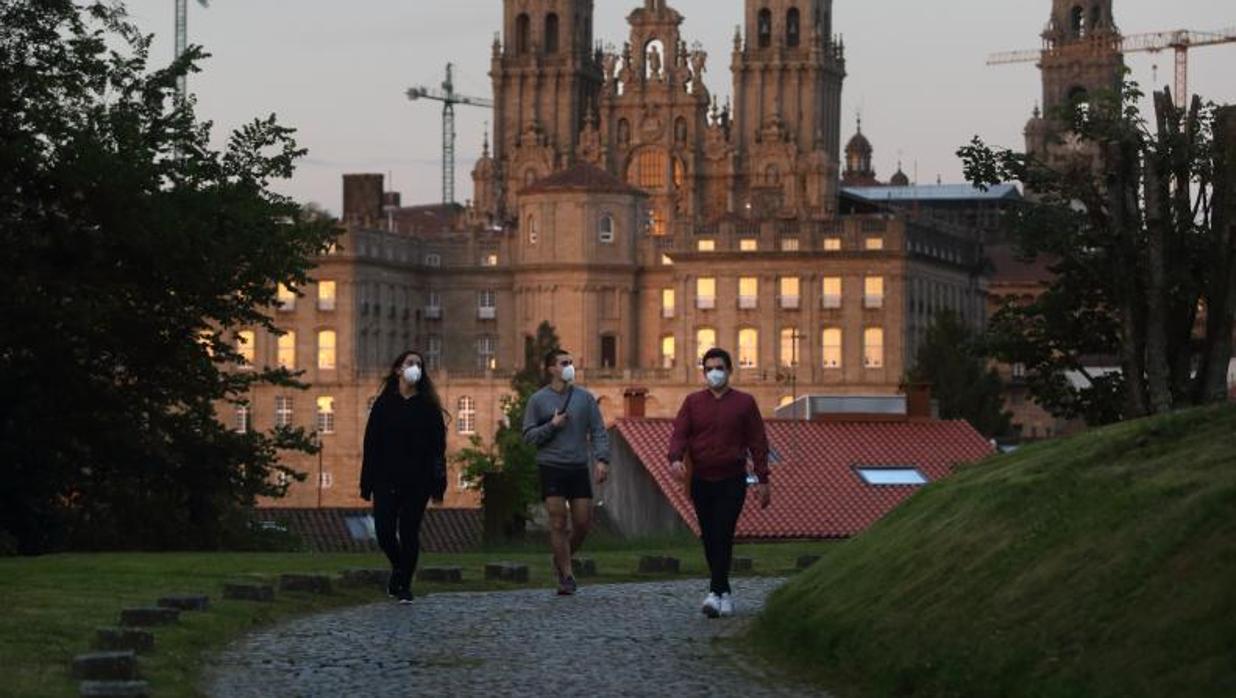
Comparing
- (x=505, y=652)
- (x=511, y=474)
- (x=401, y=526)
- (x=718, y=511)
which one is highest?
(x=718, y=511)

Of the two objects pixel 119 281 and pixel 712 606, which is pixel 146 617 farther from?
pixel 119 281

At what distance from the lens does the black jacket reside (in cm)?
3195

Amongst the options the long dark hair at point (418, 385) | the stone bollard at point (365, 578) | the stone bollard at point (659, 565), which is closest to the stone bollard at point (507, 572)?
the stone bollard at point (365, 578)

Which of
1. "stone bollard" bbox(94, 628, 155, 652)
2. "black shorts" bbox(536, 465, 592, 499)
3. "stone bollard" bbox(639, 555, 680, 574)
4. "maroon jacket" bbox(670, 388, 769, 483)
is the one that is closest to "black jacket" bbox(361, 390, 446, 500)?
"black shorts" bbox(536, 465, 592, 499)

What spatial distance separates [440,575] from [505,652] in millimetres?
9048

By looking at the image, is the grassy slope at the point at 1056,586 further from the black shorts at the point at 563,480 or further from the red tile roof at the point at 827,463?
the red tile roof at the point at 827,463

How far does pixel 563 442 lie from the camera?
32625 millimetres

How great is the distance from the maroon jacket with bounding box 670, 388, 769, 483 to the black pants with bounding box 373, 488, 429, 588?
2.77 m

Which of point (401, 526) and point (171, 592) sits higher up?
point (401, 526)

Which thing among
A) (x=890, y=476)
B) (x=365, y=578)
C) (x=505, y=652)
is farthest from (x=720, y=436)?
(x=890, y=476)

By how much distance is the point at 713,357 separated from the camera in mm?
30500

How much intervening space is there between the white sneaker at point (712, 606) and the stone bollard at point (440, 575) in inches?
222

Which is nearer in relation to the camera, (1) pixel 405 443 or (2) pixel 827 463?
(1) pixel 405 443

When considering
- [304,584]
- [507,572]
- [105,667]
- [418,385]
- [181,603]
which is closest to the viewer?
[105,667]
